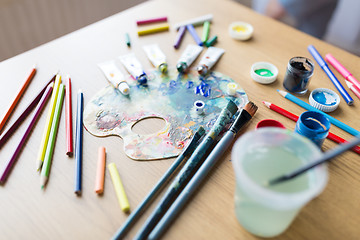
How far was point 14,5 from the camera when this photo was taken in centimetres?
134

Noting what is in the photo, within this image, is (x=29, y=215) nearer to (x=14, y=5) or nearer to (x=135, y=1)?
(x=14, y=5)

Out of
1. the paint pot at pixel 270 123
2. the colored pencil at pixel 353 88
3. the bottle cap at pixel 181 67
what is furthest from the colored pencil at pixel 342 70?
the bottle cap at pixel 181 67

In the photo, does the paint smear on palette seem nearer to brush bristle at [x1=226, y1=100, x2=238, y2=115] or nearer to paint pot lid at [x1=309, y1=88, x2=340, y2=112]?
brush bristle at [x1=226, y1=100, x2=238, y2=115]

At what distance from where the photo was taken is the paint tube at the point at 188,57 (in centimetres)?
71

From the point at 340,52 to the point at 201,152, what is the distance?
1.56ft

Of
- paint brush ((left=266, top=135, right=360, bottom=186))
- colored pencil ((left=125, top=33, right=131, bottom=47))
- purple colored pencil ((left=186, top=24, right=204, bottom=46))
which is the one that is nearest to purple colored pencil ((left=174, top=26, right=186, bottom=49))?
purple colored pencil ((left=186, top=24, right=204, bottom=46))

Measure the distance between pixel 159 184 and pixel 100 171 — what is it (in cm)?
10

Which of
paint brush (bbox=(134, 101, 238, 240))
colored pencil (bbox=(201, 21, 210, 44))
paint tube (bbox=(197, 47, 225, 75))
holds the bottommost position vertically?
paint brush (bbox=(134, 101, 238, 240))

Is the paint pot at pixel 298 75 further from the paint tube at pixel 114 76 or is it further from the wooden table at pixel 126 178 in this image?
the paint tube at pixel 114 76

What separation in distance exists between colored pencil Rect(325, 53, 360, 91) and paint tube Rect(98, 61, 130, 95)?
462mm

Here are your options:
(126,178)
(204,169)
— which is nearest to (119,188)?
A: (126,178)

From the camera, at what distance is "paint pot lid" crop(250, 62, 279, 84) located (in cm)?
68

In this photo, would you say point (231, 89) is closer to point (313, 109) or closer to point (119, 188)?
point (313, 109)

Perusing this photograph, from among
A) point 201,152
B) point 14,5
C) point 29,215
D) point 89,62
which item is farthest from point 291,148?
point 14,5
